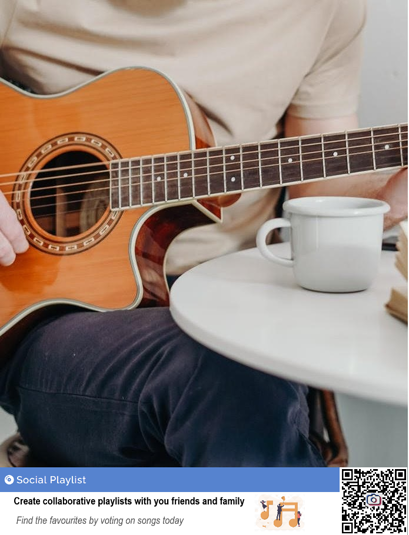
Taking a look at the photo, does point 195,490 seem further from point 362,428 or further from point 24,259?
point 362,428

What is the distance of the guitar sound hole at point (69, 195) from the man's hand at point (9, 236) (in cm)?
4

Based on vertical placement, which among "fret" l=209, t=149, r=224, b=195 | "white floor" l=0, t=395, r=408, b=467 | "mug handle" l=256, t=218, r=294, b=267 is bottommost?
"white floor" l=0, t=395, r=408, b=467

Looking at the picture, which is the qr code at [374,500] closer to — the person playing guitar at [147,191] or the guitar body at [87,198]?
the person playing guitar at [147,191]

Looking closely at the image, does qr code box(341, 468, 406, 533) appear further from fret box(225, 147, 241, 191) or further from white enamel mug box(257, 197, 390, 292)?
fret box(225, 147, 241, 191)

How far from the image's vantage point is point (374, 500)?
627 millimetres

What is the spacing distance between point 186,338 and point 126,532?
0.68ft

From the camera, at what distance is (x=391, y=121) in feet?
4.11

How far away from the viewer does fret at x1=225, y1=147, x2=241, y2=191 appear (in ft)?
2.62

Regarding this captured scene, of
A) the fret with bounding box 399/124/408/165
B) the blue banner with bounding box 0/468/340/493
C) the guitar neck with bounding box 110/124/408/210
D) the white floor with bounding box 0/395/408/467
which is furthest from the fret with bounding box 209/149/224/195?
the white floor with bounding box 0/395/408/467

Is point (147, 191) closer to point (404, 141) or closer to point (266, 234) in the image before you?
point (266, 234)

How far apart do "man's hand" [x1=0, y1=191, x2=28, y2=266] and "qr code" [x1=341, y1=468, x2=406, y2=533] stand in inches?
19.5

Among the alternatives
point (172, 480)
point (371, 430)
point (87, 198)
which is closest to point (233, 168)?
point (87, 198)

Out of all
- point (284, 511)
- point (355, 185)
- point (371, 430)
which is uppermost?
point (355, 185)

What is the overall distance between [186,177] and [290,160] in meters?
0.14
